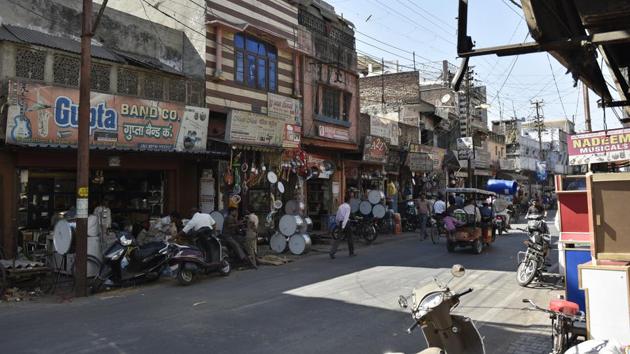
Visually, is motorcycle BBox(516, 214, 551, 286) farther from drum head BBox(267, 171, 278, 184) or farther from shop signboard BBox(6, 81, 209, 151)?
shop signboard BBox(6, 81, 209, 151)

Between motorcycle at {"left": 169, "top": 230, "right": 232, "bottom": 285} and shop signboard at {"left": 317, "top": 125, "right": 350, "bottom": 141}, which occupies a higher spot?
shop signboard at {"left": 317, "top": 125, "right": 350, "bottom": 141}

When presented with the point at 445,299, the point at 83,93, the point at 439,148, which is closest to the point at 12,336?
the point at 83,93

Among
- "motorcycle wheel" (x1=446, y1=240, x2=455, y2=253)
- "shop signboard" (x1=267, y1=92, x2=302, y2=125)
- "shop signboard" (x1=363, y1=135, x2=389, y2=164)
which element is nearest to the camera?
"motorcycle wheel" (x1=446, y1=240, x2=455, y2=253)

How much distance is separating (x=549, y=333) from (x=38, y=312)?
7.96 m

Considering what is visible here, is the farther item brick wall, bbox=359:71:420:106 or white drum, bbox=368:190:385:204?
brick wall, bbox=359:71:420:106

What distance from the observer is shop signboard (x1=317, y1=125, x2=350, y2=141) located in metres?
21.4

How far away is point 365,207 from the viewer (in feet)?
70.9

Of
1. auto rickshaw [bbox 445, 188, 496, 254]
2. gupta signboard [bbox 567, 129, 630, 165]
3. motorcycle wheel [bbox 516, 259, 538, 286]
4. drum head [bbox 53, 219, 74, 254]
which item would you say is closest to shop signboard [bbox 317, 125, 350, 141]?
auto rickshaw [bbox 445, 188, 496, 254]

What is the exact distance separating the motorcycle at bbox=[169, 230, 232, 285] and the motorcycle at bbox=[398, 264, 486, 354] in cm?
719

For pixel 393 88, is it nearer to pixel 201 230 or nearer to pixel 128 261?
pixel 201 230

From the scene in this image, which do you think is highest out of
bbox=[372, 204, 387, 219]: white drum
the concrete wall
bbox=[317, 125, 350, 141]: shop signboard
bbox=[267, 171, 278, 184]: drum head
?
the concrete wall

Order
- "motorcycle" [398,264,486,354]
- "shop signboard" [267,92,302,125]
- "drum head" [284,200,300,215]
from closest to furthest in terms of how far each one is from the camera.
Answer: "motorcycle" [398,264,486,354], "drum head" [284,200,300,215], "shop signboard" [267,92,302,125]

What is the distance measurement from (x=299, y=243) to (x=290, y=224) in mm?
663

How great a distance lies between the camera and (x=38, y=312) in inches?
326
